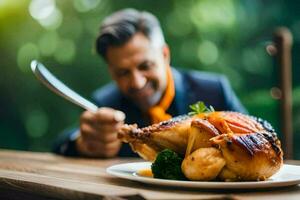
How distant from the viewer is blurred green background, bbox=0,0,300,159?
329 cm

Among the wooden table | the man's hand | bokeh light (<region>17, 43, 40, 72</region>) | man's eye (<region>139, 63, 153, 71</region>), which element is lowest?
the wooden table

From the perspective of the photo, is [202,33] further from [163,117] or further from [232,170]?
[232,170]

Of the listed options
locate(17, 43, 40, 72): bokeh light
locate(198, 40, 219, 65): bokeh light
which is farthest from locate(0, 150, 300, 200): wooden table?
locate(17, 43, 40, 72): bokeh light

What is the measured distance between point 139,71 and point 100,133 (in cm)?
80

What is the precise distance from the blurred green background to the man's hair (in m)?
0.61

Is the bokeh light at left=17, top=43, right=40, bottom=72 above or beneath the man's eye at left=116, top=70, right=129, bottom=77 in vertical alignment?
above

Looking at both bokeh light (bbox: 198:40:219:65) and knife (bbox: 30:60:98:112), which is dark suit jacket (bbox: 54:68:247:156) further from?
knife (bbox: 30:60:98:112)

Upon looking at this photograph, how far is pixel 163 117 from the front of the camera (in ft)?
9.46

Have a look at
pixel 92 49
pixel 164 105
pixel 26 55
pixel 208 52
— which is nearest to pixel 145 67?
pixel 164 105

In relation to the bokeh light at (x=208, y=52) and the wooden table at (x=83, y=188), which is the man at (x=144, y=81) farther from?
the wooden table at (x=83, y=188)

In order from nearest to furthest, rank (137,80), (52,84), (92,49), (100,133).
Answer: (52,84) < (100,133) < (137,80) < (92,49)

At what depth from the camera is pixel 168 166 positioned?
3.70ft

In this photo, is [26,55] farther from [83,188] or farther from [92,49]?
[83,188]

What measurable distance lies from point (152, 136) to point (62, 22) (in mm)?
3072
